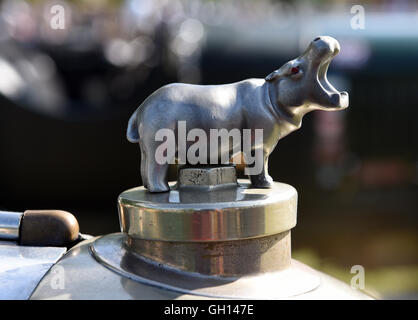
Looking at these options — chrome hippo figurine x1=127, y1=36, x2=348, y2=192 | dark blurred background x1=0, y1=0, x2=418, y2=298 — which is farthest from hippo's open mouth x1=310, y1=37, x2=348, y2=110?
dark blurred background x1=0, y1=0, x2=418, y2=298

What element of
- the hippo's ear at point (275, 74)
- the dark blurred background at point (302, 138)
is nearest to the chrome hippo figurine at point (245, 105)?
the hippo's ear at point (275, 74)

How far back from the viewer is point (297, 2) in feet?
15.6

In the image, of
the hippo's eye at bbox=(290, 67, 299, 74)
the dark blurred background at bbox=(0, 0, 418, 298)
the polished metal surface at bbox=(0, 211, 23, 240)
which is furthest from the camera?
the dark blurred background at bbox=(0, 0, 418, 298)

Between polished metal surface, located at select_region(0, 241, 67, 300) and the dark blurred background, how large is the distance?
2412 millimetres

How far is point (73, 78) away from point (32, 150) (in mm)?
2345

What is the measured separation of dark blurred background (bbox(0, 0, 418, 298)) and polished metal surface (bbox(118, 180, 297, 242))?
2.43m

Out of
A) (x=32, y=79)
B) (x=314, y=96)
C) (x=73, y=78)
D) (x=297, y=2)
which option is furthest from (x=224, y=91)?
(x=73, y=78)

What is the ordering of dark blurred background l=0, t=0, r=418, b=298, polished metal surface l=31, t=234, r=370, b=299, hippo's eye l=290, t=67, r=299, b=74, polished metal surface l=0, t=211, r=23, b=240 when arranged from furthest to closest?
dark blurred background l=0, t=0, r=418, b=298
polished metal surface l=0, t=211, r=23, b=240
hippo's eye l=290, t=67, r=299, b=74
polished metal surface l=31, t=234, r=370, b=299

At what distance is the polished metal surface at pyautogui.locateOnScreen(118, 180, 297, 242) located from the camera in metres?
0.82

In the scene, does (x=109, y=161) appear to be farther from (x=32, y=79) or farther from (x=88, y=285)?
(x=88, y=285)

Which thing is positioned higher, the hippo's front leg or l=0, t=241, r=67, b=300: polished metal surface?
the hippo's front leg

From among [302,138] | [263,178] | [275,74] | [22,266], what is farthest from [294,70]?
[302,138]

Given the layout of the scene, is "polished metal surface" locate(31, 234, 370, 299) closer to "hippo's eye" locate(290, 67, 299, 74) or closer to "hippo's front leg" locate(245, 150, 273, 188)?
"hippo's front leg" locate(245, 150, 273, 188)

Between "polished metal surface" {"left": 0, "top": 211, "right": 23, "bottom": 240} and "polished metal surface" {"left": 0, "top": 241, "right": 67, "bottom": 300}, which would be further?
"polished metal surface" {"left": 0, "top": 211, "right": 23, "bottom": 240}
